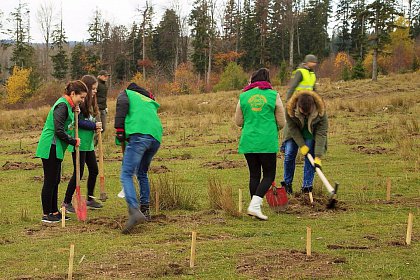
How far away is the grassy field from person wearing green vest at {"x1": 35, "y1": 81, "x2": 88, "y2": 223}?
1.16ft

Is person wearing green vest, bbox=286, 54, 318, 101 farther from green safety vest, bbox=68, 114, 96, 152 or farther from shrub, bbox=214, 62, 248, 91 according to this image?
shrub, bbox=214, 62, 248, 91

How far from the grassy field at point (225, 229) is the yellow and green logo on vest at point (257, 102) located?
1.24 metres

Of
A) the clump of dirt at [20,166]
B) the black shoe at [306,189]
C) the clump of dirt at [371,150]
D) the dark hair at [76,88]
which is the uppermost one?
the dark hair at [76,88]

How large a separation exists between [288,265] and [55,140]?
12.6 feet

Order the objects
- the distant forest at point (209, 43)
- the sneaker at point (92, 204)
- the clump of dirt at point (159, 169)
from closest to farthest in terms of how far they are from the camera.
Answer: the sneaker at point (92, 204), the clump of dirt at point (159, 169), the distant forest at point (209, 43)

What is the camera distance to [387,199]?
865 cm

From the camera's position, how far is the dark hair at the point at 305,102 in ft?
27.4

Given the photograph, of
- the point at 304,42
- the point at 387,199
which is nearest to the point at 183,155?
the point at 387,199

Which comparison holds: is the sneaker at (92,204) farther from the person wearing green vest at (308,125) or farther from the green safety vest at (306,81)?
the green safety vest at (306,81)

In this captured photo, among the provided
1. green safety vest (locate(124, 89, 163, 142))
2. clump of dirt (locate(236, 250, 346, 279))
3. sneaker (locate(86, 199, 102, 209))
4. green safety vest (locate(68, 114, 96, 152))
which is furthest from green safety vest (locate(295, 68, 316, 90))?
clump of dirt (locate(236, 250, 346, 279))

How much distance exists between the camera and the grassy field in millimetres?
5375

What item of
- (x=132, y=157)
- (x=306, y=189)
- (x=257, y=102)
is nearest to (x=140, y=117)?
(x=132, y=157)

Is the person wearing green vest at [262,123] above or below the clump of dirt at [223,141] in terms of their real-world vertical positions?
above

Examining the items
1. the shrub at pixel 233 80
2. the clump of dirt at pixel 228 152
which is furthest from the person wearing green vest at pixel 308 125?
the shrub at pixel 233 80
